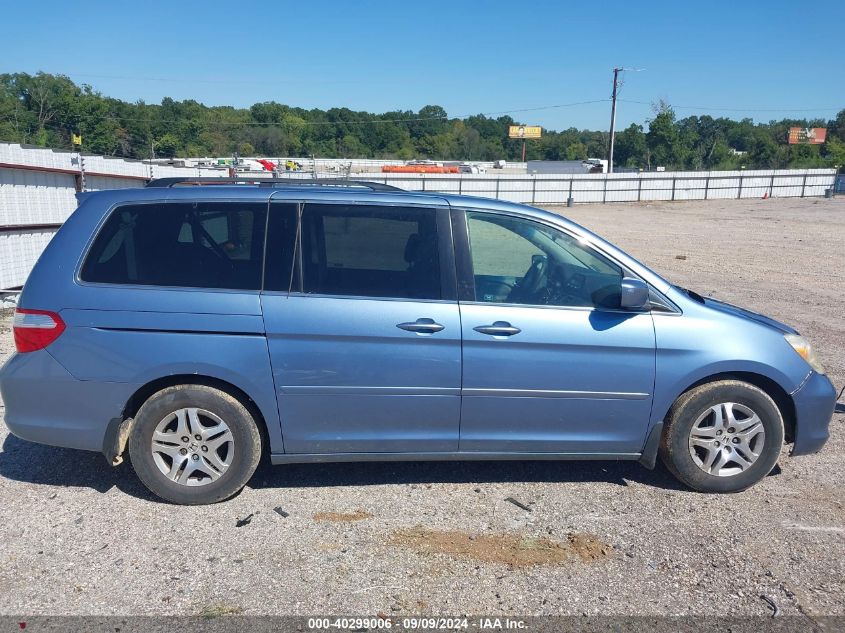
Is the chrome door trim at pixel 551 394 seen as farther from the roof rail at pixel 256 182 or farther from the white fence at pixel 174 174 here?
the white fence at pixel 174 174

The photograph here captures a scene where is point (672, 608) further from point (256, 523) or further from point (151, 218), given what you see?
point (151, 218)

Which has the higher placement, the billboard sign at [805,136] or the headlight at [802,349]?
the billboard sign at [805,136]

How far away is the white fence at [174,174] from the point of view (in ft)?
31.9

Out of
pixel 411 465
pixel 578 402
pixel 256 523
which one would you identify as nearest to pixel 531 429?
pixel 578 402

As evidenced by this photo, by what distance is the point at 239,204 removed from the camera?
4262 mm

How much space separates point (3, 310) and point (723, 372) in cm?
886

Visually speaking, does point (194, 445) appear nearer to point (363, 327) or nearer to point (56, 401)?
point (56, 401)

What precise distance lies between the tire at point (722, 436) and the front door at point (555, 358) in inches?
9.6

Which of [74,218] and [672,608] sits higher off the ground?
[74,218]

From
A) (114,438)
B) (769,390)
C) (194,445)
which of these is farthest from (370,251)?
(769,390)

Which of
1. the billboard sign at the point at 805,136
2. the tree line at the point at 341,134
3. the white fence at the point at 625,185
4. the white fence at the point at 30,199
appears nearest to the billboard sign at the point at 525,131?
the tree line at the point at 341,134

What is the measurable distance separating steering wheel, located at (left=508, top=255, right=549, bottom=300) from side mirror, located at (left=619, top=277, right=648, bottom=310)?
0.50 meters

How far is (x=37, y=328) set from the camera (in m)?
4.04

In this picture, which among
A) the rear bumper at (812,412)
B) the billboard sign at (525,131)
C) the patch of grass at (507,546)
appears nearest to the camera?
the patch of grass at (507,546)
